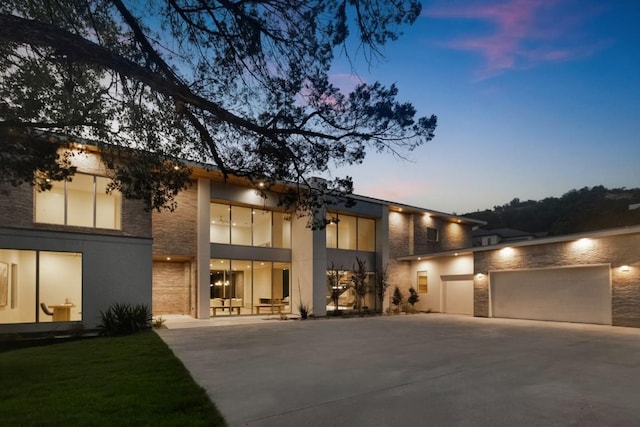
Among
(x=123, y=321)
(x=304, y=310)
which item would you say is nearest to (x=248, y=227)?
(x=304, y=310)

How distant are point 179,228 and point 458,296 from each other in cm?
1481

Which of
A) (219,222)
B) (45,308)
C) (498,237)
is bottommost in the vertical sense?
(45,308)

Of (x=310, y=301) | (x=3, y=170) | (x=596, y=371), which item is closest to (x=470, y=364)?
(x=596, y=371)

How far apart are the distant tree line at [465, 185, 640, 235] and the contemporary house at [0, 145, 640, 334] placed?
24942mm

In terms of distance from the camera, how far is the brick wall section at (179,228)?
17672mm

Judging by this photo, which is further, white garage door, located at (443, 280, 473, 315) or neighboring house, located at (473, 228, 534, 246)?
neighboring house, located at (473, 228, 534, 246)

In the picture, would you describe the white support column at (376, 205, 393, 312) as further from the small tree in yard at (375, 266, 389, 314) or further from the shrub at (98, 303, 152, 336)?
the shrub at (98, 303, 152, 336)

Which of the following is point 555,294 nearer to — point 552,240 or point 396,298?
point 552,240

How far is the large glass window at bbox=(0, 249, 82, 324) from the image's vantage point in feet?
43.7

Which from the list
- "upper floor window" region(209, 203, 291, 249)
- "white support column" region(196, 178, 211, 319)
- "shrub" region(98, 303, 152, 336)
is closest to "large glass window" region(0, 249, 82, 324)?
"shrub" region(98, 303, 152, 336)

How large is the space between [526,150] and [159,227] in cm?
1849

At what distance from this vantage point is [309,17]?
6262 millimetres

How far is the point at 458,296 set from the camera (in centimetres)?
2252

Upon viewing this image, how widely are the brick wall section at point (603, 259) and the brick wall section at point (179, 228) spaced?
13961mm
